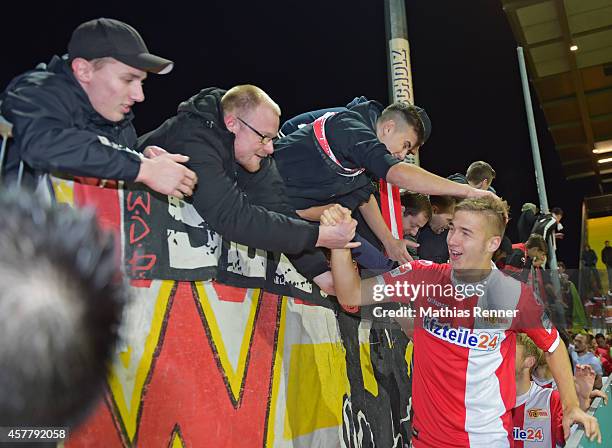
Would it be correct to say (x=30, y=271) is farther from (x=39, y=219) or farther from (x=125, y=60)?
(x=125, y=60)

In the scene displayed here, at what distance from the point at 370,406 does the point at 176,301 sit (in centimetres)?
219

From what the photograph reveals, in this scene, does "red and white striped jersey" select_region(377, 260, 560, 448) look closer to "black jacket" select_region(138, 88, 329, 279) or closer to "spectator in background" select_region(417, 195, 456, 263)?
"black jacket" select_region(138, 88, 329, 279)

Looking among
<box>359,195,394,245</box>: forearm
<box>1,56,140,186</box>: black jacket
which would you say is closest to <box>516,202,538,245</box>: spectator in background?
<box>359,195,394,245</box>: forearm

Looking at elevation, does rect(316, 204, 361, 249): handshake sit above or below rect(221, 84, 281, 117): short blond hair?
below

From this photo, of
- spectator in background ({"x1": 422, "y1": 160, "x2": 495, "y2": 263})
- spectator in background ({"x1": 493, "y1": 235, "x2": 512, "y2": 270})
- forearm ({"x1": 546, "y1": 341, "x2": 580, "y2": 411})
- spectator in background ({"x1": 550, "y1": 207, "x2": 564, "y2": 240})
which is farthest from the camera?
spectator in background ({"x1": 550, "y1": 207, "x2": 564, "y2": 240})

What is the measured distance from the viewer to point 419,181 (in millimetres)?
3607

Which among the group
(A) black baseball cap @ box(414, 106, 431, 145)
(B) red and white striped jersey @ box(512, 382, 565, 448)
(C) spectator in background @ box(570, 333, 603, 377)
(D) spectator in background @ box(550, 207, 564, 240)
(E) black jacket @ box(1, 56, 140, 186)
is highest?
(D) spectator in background @ box(550, 207, 564, 240)

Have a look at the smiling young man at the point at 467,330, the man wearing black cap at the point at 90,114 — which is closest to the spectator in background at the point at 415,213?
the smiling young man at the point at 467,330

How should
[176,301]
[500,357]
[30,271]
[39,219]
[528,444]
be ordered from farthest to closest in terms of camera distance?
1. [528,444]
2. [500,357]
3. [176,301]
4. [39,219]
5. [30,271]

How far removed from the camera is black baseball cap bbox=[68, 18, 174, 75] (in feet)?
8.46

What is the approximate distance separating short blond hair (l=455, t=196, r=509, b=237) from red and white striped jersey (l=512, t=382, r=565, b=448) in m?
1.72

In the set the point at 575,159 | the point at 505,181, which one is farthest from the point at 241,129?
the point at 575,159

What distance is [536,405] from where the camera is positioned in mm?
4758

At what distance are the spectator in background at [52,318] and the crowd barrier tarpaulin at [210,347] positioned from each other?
461 mm
